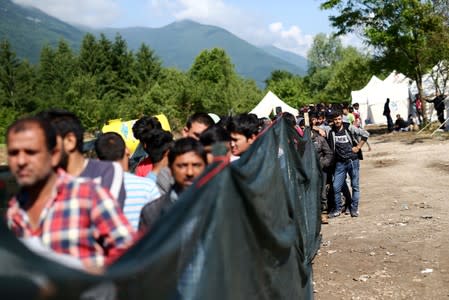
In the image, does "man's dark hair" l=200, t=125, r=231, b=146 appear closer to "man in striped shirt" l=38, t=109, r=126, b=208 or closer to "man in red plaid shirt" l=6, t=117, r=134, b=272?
"man in striped shirt" l=38, t=109, r=126, b=208

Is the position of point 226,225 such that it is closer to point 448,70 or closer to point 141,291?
point 141,291

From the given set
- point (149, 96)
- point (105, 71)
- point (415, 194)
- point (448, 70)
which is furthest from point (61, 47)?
point (415, 194)

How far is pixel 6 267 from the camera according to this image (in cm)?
133

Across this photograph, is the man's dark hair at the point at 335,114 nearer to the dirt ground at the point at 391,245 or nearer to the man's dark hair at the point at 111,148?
the dirt ground at the point at 391,245

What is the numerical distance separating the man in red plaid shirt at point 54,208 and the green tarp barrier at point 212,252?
318mm

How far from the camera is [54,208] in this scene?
7.23ft

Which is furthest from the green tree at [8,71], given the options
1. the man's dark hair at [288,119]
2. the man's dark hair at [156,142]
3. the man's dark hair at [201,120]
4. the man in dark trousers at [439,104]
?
the man's dark hair at [156,142]

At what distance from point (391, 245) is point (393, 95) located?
2769cm

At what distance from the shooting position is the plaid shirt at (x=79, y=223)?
7.14 feet

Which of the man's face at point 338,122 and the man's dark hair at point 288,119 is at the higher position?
the man's dark hair at point 288,119

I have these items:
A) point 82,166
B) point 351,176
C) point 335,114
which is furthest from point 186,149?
point 351,176

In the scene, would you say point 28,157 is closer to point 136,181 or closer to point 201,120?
point 136,181

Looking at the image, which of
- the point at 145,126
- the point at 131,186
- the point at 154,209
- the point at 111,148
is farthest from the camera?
the point at 145,126

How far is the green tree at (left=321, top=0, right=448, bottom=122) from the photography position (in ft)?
74.2
